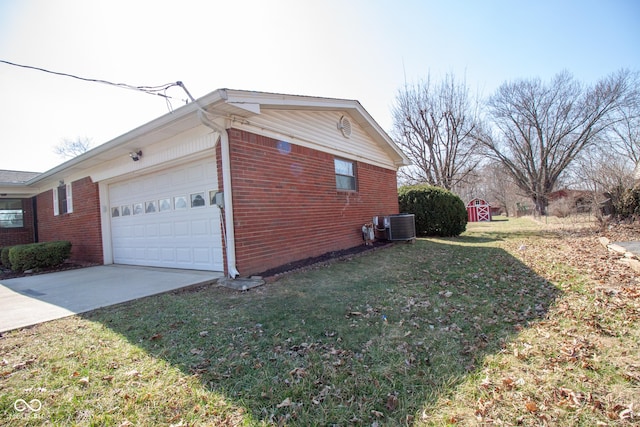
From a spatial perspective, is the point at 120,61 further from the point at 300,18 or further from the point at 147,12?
the point at 300,18

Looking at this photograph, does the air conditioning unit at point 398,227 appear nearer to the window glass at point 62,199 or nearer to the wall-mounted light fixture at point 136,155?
the wall-mounted light fixture at point 136,155

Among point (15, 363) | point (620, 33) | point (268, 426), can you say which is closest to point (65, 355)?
point (15, 363)

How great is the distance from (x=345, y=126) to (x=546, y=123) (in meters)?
26.8

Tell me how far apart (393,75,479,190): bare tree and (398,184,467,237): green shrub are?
8548 mm

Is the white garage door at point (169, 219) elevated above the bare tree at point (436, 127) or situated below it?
below

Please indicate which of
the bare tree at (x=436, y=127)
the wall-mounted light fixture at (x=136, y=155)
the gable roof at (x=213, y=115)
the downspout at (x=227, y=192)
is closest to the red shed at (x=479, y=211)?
the bare tree at (x=436, y=127)

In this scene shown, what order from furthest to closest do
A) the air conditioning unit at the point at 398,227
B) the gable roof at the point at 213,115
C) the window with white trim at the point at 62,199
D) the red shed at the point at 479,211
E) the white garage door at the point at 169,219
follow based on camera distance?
1. the red shed at the point at 479,211
2. the window with white trim at the point at 62,199
3. the air conditioning unit at the point at 398,227
4. the white garage door at the point at 169,219
5. the gable roof at the point at 213,115

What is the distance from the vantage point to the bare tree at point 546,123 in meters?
24.4

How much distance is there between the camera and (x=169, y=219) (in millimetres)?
7277

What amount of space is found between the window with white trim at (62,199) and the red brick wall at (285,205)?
7.91m

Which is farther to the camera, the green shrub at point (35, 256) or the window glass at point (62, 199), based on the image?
the window glass at point (62, 199)

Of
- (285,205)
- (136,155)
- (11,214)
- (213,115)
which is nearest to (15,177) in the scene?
(11,214)

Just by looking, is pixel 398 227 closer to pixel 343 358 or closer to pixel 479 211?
pixel 343 358

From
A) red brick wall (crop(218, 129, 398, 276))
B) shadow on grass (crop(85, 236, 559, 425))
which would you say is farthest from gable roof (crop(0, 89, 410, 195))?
shadow on grass (crop(85, 236, 559, 425))
